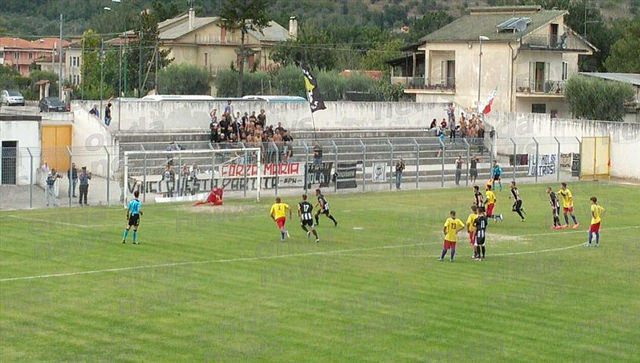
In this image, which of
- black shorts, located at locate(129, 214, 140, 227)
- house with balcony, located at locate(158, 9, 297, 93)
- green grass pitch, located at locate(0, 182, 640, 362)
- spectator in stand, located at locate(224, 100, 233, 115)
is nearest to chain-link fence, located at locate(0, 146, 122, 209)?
green grass pitch, located at locate(0, 182, 640, 362)

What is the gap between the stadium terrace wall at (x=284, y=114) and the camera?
60.1 meters

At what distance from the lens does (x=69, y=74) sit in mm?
139000

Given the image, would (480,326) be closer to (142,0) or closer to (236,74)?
(236,74)

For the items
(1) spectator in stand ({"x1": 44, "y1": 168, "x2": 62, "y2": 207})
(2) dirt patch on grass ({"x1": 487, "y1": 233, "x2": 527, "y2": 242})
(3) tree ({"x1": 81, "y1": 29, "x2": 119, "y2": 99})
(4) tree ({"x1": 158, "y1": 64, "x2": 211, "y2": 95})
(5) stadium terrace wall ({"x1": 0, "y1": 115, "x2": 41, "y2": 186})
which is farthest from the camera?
(3) tree ({"x1": 81, "y1": 29, "x2": 119, "y2": 99})

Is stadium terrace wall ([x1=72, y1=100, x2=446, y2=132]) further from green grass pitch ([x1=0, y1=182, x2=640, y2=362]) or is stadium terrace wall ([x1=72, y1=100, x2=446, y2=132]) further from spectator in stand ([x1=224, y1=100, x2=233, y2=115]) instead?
green grass pitch ([x1=0, y1=182, x2=640, y2=362])

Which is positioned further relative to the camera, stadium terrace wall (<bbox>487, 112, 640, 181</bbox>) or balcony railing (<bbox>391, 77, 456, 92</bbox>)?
balcony railing (<bbox>391, 77, 456, 92</bbox>)

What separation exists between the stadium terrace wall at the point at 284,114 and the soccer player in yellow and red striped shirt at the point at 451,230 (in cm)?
2871

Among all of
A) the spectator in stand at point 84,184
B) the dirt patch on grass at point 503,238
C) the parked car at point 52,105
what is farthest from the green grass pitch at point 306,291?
the parked car at point 52,105

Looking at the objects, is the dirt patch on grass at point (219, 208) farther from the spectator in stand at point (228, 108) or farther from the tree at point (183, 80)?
the tree at point (183, 80)

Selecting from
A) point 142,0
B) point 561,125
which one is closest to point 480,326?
point 561,125

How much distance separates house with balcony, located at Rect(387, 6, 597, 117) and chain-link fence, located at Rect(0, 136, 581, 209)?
42.1ft

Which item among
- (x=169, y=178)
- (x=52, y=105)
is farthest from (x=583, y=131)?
(x=52, y=105)

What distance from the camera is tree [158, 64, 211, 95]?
309 ft

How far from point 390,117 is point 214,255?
3510 cm
